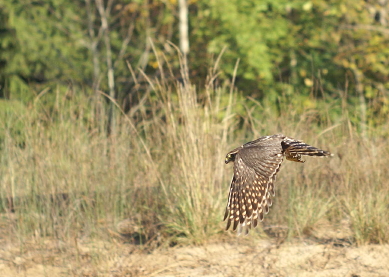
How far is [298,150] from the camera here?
324cm

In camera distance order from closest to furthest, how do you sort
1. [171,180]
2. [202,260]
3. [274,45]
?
[202,260], [171,180], [274,45]

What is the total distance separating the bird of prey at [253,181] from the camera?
325 cm

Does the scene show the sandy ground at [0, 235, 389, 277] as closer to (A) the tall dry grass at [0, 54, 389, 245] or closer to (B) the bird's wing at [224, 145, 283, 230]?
(A) the tall dry grass at [0, 54, 389, 245]

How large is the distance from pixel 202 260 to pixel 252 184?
1.15 meters

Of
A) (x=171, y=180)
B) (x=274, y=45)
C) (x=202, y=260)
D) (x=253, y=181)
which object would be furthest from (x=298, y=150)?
(x=274, y=45)

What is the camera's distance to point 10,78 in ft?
44.7

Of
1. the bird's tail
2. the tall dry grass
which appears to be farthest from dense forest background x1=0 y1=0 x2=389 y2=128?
the bird's tail

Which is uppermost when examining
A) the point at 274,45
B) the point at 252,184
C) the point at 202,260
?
the point at 274,45

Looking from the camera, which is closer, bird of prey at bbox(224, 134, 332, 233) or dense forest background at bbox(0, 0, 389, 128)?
bird of prey at bbox(224, 134, 332, 233)

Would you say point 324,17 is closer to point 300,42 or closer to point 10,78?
point 300,42

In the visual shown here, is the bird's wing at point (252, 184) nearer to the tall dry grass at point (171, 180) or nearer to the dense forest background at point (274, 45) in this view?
the tall dry grass at point (171, 180)

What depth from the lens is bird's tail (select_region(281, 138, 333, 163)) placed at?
10.1 ft

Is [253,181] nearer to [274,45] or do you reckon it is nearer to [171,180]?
[171,180]

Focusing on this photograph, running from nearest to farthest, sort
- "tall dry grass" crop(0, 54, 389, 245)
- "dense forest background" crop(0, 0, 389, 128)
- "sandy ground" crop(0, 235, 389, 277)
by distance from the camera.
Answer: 1. "sandy ground" crop(0, 235, 389, 277)
2. "tall dry grass" crop(0, 54, 389, 245)
3. "dense forest background" crop(0, 0, 389, 128)
